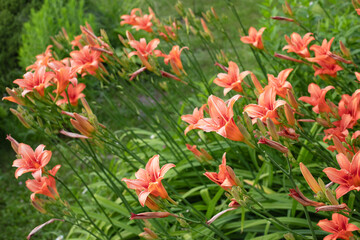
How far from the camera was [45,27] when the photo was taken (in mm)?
5348

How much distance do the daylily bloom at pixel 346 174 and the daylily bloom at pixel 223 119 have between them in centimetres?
36

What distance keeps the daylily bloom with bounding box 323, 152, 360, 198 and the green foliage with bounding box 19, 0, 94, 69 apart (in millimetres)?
4310

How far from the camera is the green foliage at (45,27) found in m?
5.25

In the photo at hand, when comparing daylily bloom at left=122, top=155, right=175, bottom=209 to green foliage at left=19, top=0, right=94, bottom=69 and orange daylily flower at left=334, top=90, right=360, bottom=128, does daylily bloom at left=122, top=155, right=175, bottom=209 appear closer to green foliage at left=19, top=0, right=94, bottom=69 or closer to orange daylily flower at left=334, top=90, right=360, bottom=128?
orange daylily flower at left=334, top=90, right=360, bottom=128

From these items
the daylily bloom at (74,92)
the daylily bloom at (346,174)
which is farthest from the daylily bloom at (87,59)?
the daylily bloom at (346,174)

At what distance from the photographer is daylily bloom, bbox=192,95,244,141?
1.54 m

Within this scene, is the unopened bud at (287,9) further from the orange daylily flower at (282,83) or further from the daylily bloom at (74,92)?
the daylily bloom at (74,92)

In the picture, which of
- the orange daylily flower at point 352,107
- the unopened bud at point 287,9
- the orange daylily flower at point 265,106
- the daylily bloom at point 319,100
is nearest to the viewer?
the orange daylily flower at point 265,106

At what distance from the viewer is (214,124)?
1.61 metres

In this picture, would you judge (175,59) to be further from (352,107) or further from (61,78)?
(352,107)

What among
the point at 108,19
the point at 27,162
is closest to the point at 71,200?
the point at 27,162

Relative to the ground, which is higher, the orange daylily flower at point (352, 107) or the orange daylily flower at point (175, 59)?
the orange daylily flower at point (175, 59)

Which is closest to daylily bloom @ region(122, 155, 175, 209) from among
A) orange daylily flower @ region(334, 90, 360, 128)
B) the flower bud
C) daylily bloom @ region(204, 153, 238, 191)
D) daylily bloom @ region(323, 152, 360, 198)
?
daylily bloom @ region(204, 153, 238, 191)

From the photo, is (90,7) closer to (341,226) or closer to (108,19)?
(108,19)
